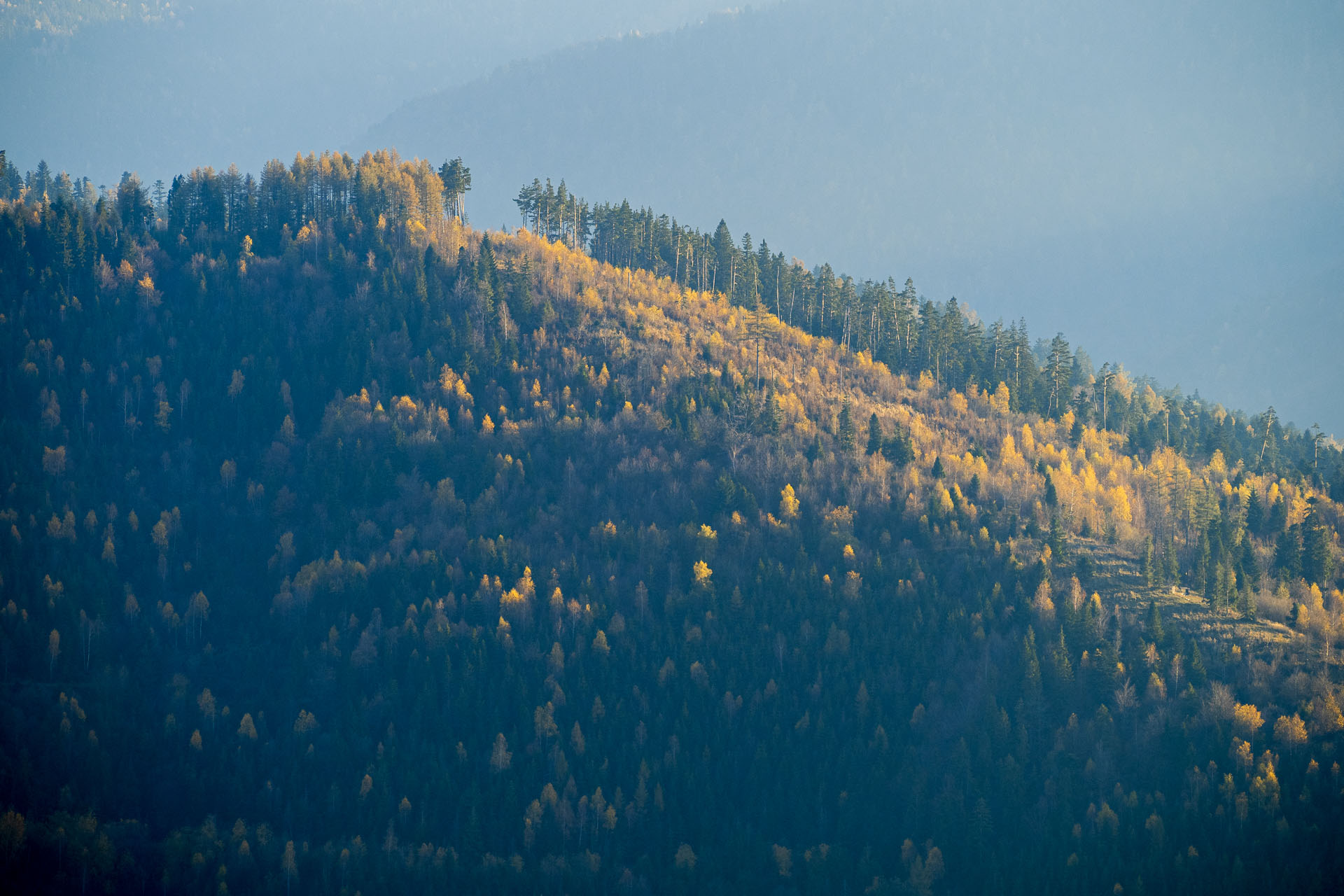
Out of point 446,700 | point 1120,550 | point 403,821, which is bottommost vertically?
point 403,821

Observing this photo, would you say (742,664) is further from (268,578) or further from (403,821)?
(268,578)

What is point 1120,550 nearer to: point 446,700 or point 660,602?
point 660,602

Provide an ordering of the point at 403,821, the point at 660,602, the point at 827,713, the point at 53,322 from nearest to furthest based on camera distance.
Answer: the point at 403,821 → the point at 827,713 → the point at 660,602 → the point at 53,322

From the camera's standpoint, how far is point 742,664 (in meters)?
158

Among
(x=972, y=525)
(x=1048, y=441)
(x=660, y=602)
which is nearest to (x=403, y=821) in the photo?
(x=660, y=602)

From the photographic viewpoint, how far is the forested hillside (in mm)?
139375

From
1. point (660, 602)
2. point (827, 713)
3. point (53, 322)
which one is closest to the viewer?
point (827, 713)

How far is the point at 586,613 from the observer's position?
16200 centimetres

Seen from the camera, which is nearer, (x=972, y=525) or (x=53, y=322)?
(x=972, y=525)

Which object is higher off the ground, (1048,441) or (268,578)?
(1048,441)

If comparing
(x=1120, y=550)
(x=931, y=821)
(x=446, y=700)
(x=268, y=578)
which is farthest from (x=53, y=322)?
(x=1120, y=550)

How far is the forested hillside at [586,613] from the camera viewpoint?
457ft

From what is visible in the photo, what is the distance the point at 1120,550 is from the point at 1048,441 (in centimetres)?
3231

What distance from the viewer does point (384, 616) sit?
162 m
